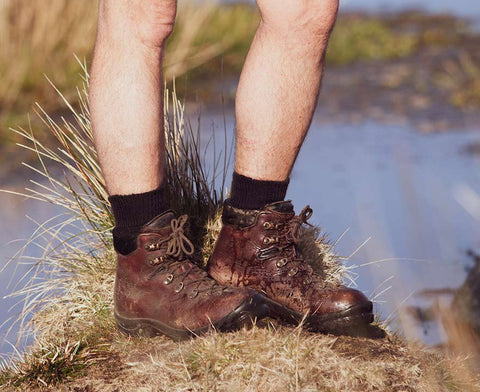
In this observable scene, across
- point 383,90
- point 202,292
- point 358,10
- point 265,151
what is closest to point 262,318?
point 202,292

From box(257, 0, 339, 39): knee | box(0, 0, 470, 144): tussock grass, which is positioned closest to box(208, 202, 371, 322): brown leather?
A: box(257, 0, 339, 39): knee

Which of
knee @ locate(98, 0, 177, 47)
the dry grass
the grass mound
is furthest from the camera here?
the dry grass

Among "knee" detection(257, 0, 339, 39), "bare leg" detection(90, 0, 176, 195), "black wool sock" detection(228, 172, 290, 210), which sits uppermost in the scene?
"knee" detection(257, 0, 339, 39)

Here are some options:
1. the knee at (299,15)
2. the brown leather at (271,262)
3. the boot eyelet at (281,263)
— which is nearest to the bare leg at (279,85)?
the knee at (299,15)

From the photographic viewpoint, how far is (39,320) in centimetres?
271

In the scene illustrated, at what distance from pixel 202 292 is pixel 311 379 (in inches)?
17.4

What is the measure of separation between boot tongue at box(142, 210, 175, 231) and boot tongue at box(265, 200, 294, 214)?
0.98 feet

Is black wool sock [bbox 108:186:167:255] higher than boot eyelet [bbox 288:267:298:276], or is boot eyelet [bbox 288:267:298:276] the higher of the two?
black wool sock [bbox 108:186:167:255]

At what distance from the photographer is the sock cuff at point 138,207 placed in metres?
2.37

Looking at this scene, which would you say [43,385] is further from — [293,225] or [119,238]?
[293,225]

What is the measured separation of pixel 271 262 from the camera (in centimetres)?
244

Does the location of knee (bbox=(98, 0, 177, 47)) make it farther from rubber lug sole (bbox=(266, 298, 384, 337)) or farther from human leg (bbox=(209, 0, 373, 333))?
rubber lug sole (bbox=(266, 298, 384, 337))

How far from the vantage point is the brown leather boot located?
93.0 inches

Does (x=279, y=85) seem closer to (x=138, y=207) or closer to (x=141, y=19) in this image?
(x=141, y=19)
